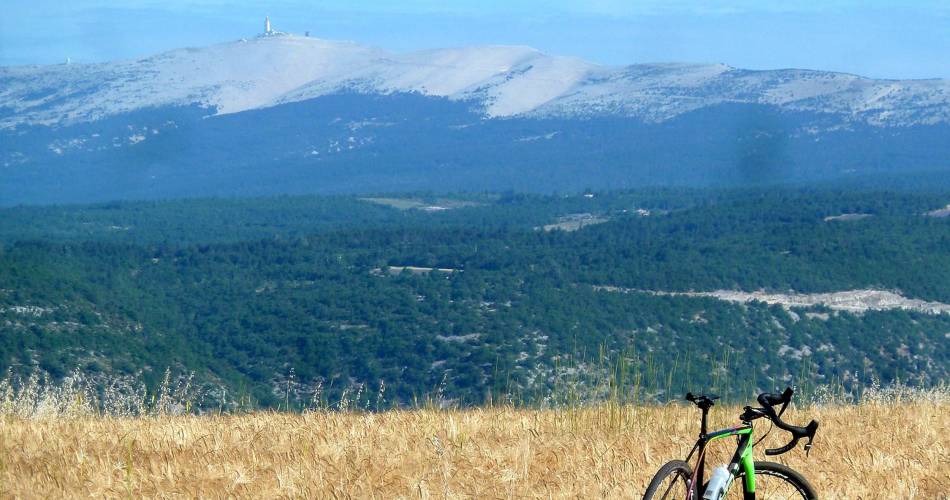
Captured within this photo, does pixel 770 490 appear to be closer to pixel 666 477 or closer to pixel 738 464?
pixel 738 464

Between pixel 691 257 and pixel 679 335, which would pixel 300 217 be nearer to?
pixel 691 257

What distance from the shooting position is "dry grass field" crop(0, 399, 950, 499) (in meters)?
7.59

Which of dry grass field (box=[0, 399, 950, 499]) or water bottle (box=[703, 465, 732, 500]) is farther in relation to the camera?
dry grass field (box=[0, 399, 950, 499])

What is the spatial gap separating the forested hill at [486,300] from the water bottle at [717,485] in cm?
3001

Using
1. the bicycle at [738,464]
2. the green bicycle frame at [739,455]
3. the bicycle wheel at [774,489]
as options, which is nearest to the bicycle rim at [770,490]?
the bicycle wheel at [774,489]

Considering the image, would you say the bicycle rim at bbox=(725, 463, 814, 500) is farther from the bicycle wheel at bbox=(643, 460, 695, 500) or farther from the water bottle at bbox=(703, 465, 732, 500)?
the water bottle at bbox=(703, 465, 732, 500)

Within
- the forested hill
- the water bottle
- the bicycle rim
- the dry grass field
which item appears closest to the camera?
the water bottle

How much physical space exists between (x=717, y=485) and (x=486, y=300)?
267 ft

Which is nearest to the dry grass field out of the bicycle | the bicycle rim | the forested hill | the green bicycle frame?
the bicycle rim

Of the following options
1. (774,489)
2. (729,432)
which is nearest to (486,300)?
(774,489)

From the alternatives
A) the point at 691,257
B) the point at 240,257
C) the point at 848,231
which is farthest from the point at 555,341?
the point at 240,257

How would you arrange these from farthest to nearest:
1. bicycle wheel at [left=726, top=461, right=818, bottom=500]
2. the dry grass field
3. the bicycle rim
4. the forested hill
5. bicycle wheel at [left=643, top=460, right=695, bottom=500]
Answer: the forested hill < the dry grass field < the bicycle rim < bicycle wheel at [left=726, top=461, right=818, bottom=500] < bicycle wheel at [left=643, top=460, right=695, bottom=500]

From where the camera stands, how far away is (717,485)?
5789mm

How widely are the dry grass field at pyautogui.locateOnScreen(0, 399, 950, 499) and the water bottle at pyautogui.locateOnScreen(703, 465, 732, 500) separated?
1.49 meters
